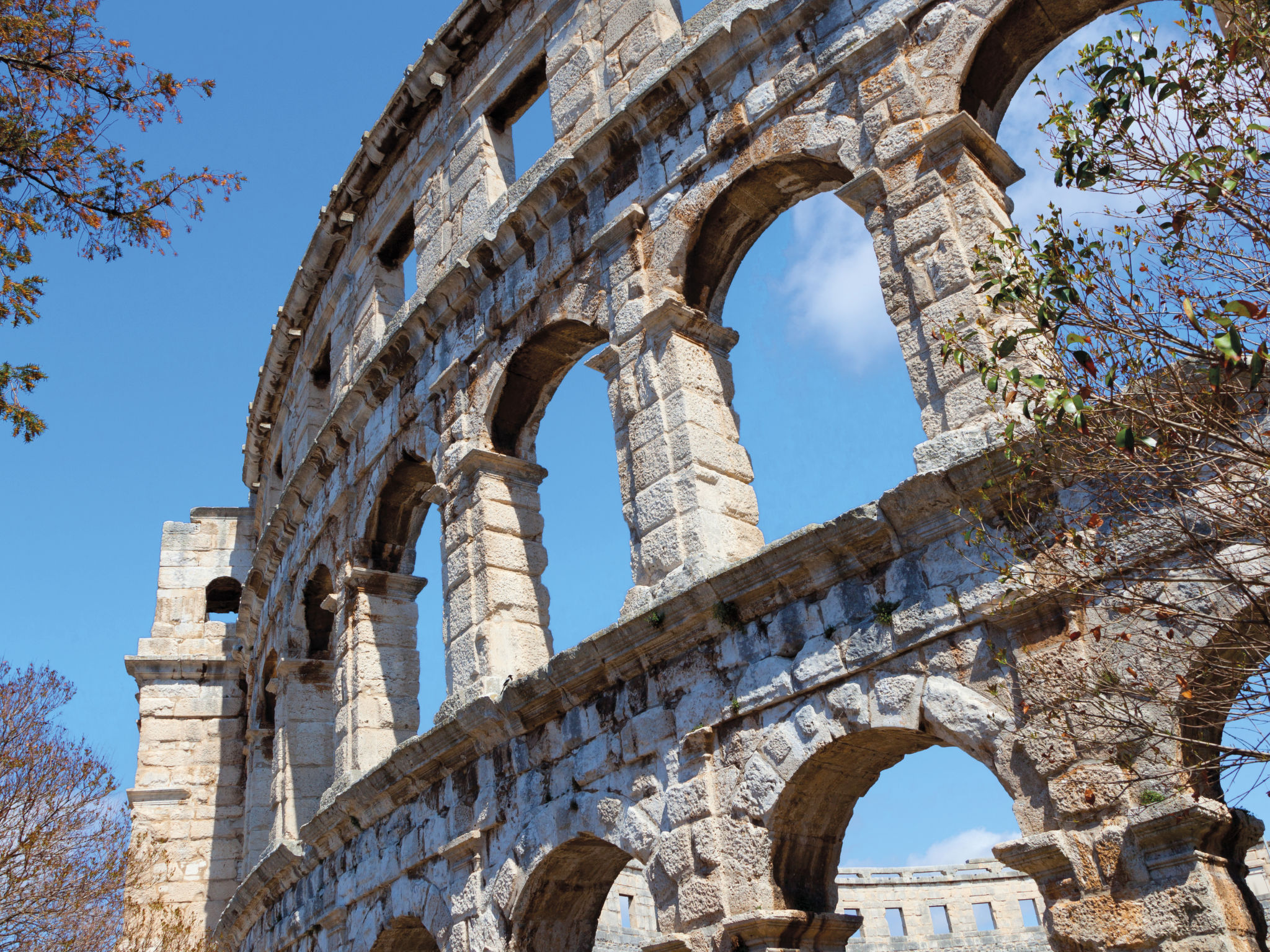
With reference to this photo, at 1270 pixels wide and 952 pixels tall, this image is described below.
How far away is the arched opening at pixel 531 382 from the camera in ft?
28.2

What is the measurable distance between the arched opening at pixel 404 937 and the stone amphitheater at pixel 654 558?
1.2 inches

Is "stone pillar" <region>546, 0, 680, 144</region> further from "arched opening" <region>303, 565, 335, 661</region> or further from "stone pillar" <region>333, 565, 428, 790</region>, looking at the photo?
"arched opening" <region>303, 565, 335, 661</region>

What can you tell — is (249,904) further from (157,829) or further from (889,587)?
(889,587)

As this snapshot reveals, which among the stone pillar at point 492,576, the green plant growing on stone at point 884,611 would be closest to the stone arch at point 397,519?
the stone pillar at point 492,576

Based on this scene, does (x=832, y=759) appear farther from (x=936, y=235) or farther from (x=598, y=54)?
(x=598, y=54)

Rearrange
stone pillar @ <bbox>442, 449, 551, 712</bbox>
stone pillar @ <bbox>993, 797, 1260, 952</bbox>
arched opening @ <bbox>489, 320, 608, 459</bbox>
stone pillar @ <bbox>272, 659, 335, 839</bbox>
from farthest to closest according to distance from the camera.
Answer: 1. stone pillar @ <bbox>272, 659, 335, 839</bbox>
2. arched opening @ <bbox>489, 320, 608, 459</bbox>
3. stone pillar @ <bbox>442, 449, 551, 712</bbox>
4. stone pillar @ <bbox>993, 797, 1260, 952</bbox>

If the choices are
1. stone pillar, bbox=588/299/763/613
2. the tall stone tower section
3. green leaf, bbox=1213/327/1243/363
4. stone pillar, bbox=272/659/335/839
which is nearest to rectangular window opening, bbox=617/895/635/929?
the tall stone tower section

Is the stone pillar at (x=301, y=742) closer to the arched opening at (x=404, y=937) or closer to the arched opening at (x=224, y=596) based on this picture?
the arched opening at (x=404, y=937)

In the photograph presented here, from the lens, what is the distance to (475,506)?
849 centimetres

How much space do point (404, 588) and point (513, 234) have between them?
3.27 metres

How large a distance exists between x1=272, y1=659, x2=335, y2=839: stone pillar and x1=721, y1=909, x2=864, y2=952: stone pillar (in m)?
5.62

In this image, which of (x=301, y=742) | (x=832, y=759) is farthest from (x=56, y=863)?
(x=832, y=759)

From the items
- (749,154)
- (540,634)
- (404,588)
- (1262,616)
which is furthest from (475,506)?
(1262,616)

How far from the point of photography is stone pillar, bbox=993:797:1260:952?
14.2ft
